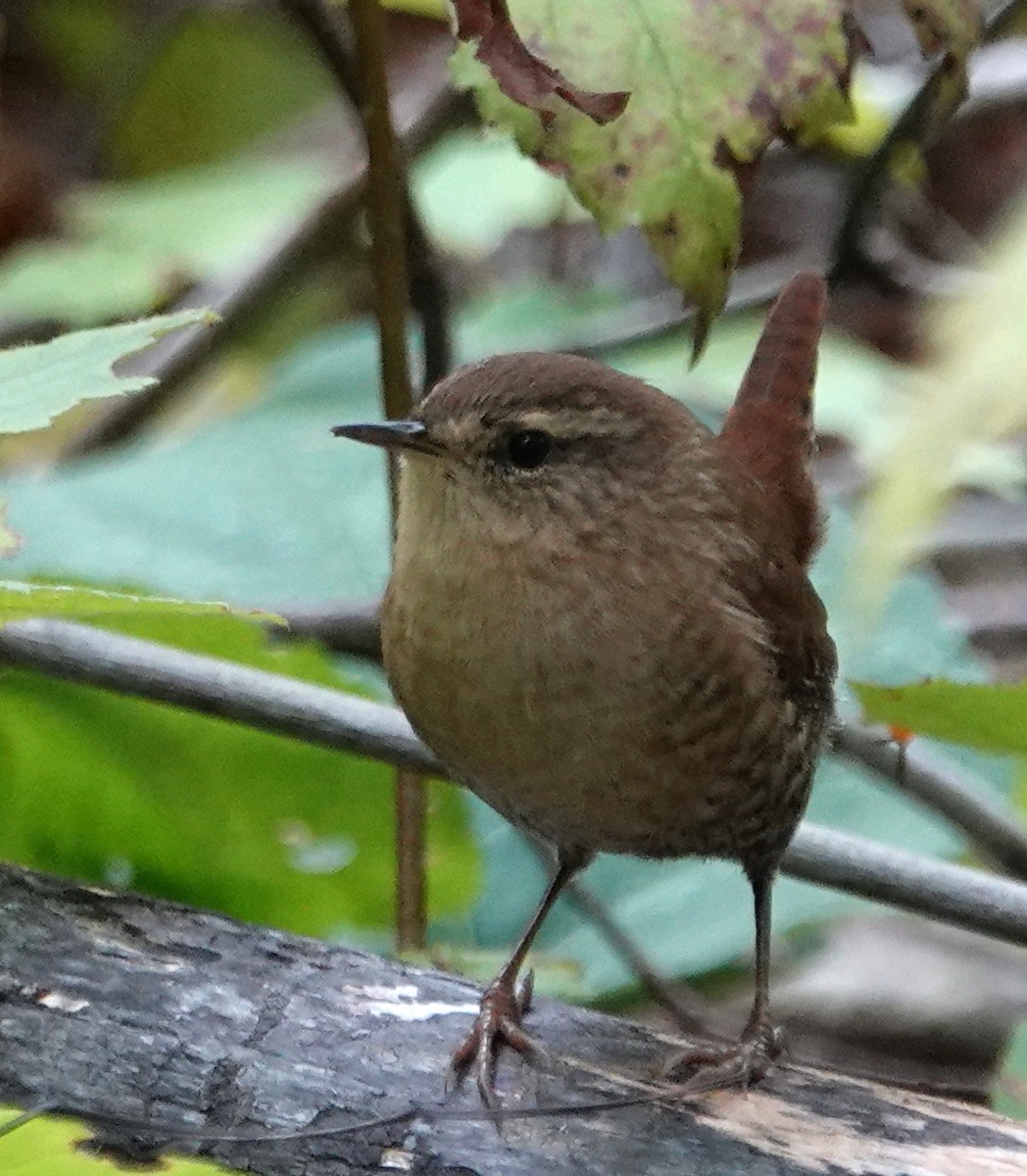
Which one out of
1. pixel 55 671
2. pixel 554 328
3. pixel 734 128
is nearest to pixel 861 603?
pixel 734 128

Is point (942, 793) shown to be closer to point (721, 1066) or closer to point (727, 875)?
point (727, 875)

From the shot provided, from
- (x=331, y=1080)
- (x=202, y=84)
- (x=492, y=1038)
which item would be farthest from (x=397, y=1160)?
(x=202, y=84)

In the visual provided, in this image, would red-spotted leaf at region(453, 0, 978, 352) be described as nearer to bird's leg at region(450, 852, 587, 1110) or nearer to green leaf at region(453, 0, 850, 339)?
green leaf at region(453, 0, 850, 339)

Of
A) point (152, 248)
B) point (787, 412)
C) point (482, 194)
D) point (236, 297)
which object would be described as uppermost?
point (482, 194)

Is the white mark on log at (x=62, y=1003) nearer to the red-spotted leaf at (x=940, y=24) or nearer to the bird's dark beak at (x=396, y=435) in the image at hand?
the bird's dark beak at (x=396, y=435)

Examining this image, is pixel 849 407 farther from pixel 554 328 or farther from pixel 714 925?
pixel 714 925

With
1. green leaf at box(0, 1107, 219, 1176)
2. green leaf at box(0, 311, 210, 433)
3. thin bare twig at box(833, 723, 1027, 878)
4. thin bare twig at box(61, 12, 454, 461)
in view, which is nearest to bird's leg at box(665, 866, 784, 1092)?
thin bare twig at box(833, 723, 1027, 878)
